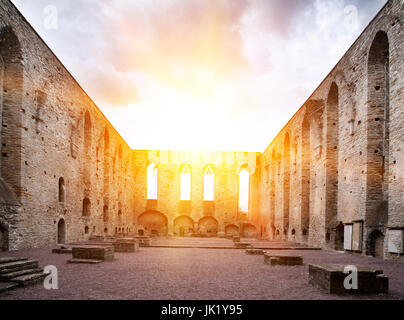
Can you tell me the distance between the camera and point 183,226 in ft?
107

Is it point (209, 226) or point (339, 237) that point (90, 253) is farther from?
point (209, 226)

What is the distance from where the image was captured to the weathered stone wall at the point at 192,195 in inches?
1278

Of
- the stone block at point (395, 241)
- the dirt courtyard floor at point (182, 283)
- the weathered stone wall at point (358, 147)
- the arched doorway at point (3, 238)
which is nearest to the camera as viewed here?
the dirt courtyard floor at point (182, 283)

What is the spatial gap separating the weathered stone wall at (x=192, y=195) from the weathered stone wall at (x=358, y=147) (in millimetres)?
12559

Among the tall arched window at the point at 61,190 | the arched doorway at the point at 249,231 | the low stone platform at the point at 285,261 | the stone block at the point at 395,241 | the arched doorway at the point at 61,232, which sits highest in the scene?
the tall arched window at the point at 61,190

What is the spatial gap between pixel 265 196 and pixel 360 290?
24564mm

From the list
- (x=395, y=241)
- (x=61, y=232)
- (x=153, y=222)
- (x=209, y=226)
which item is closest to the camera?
(x=395, y=241)

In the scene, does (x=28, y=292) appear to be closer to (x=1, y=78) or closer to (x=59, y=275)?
(x=59, y=275)

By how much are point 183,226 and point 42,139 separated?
2091 cm

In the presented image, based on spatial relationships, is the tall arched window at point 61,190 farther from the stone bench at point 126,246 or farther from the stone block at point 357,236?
the stone block at point 357,236

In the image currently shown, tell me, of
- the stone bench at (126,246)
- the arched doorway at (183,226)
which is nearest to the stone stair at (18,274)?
the stone bench at (126,246)

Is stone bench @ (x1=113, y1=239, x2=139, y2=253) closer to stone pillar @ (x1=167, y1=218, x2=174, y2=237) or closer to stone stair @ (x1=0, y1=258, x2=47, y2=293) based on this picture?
stone stair @ (x1=0, y1=258, x2=47, y2=293)

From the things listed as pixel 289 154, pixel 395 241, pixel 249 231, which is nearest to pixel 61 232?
pixel 395 241

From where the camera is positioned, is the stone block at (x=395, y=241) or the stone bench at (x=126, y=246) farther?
the stone bench at (x=126, y=246)
